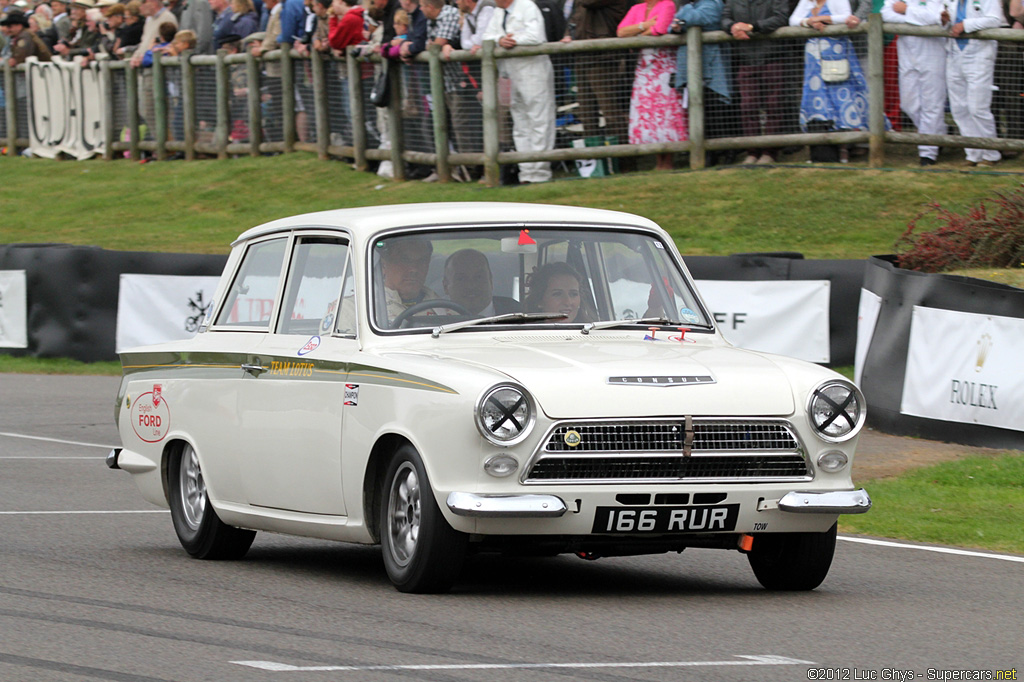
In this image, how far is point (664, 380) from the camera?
22.9 feet

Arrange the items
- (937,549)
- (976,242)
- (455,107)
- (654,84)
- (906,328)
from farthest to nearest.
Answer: (455,107), (654,84), (976,242), (906,328), (937,549)

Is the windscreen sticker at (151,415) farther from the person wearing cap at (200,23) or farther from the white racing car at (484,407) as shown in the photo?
the person wearing cap at (200,23)

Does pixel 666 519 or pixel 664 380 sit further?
pixel 664 380

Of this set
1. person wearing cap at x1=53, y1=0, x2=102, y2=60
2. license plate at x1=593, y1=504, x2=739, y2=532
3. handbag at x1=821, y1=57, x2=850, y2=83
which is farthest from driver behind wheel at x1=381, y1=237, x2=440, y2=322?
person wearing cap at x1=53, y1=0, x2=102, y2=60

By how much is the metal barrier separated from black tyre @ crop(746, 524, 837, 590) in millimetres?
12034

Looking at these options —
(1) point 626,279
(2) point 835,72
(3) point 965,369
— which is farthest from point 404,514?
(2) point 835,72

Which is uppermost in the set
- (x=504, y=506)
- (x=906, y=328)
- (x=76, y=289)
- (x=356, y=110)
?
(x=356, y=110)

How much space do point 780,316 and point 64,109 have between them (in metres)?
21.6

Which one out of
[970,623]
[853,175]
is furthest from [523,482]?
[853,175]

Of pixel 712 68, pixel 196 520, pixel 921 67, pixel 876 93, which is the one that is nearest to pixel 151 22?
pixel 712 68

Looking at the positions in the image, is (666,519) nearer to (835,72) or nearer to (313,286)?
(313,286)

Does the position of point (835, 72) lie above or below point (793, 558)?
above

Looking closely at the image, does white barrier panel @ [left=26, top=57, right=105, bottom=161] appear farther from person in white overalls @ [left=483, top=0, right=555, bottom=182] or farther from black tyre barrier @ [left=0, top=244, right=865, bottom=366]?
person in white overalls @ [left=483, top=0, right=555, bottom=182]

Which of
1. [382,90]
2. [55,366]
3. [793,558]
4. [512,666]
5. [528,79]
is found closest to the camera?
[512,666]
